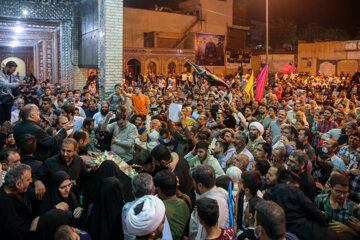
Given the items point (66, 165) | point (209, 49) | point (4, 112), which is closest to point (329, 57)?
point (209, 49)

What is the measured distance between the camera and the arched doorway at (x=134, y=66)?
98.1ft

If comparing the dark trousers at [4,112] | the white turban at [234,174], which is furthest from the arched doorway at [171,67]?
the white turban at [234,174]

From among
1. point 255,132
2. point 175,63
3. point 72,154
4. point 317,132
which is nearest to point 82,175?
point 72,154

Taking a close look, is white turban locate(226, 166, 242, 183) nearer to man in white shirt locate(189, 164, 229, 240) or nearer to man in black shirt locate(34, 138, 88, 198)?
man in white shirt locate(189, 164, 229, 240)

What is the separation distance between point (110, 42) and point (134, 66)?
18.8 m

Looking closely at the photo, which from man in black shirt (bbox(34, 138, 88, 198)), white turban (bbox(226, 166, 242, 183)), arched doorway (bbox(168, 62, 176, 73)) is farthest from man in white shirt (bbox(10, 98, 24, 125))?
arched doorway (bbox(168, 62, 176, 73))

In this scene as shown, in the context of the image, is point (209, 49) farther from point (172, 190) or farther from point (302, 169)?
point (172, 190)

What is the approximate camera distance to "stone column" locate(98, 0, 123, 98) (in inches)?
447

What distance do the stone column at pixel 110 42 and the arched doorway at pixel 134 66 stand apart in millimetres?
18233

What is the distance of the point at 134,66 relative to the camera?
30141 millimetres

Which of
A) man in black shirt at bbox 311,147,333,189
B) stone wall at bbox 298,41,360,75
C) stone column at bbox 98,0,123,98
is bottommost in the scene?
man in black shirt at bbox 311,147,333,189

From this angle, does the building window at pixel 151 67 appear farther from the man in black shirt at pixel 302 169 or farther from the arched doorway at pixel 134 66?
the man in black shirt at pixel 302 169

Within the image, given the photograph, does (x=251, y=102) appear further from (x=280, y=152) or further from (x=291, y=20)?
(x=291, y=20)

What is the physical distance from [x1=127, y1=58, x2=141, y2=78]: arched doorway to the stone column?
59.8 feet
